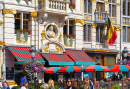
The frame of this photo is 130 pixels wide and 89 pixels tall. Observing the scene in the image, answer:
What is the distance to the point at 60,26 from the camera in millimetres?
34344

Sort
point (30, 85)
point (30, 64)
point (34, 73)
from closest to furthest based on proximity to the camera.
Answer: point (30, 85) < point (30, 64) < point (34, 73)

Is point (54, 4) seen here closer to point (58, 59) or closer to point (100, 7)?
point (58, 59)

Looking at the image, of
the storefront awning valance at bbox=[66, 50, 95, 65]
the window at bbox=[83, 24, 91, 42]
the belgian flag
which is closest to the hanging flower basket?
the storefront awning valance at bbox=[66, 50, 95, 65]

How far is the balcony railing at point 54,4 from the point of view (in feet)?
107

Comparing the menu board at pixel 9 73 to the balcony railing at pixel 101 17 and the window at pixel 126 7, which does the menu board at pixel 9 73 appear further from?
the window at pixel 126 7

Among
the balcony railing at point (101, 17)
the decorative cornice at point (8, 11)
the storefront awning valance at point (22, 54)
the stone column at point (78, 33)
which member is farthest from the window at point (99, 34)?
the decorative cornice at point (8, 11)

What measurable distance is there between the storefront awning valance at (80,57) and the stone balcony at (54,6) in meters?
3.85

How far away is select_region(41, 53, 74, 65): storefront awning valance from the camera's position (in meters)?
32.3

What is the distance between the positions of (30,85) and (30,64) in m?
4.36

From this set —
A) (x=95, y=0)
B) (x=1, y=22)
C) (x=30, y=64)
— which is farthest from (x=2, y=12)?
(x=95, y=0)

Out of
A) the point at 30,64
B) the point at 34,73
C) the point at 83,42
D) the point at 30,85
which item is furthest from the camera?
the point at 83,42

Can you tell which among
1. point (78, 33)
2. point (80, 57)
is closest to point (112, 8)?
point (78, 33)

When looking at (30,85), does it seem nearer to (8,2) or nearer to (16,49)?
(16,49)

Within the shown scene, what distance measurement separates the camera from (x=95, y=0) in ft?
124
